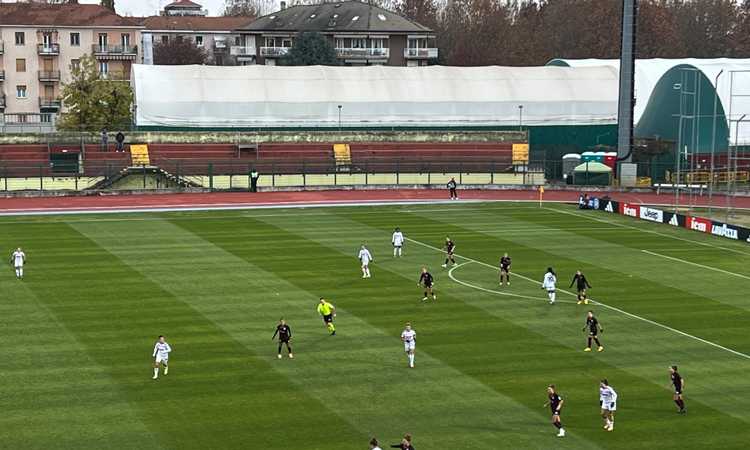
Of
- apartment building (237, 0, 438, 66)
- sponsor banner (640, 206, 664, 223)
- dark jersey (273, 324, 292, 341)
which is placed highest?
apartment building (237, 0, 438, 66)

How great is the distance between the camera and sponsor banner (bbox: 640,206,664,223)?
7400 cm

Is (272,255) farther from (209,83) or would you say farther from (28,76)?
(28,76)

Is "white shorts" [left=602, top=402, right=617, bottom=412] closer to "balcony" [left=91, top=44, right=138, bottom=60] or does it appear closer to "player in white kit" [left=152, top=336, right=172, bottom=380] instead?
"player in white kit" [left=152, top=336, right=172, bottom=380]

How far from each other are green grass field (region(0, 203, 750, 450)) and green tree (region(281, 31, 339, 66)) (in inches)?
3516

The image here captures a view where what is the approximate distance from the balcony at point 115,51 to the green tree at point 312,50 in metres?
20.8

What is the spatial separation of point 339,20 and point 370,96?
66.8 m

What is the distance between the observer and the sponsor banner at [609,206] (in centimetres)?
7831

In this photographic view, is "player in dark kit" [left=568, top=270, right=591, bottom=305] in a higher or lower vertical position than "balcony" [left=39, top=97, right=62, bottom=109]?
lower

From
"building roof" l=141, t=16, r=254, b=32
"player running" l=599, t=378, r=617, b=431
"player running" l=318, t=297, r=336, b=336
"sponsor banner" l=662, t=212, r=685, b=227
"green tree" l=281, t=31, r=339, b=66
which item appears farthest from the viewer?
"building roof" l=141, t=16, r=254, b=32

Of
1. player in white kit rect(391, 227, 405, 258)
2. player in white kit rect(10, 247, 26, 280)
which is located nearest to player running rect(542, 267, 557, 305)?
player in white kit rect(391, 227, 405, 258)

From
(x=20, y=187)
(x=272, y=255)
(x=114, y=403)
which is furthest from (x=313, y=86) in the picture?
(x=114, y=403)

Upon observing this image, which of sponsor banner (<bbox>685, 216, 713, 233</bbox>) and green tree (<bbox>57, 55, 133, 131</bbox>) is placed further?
green tree (<bbox>57, 55, 133, 131</bbox>)

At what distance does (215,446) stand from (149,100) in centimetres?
7875

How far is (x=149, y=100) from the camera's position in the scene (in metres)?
105
